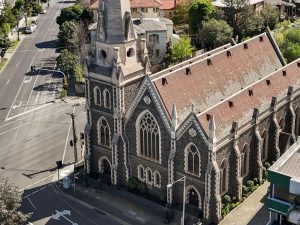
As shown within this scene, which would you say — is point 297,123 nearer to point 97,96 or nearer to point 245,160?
point 245,160

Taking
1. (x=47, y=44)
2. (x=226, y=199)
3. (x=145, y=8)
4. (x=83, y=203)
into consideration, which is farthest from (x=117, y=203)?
(x=47, y=44)

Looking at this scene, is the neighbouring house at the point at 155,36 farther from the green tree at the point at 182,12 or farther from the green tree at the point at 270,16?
the green tree at the point at 270,16

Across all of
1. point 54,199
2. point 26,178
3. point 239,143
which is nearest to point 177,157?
point 239,143

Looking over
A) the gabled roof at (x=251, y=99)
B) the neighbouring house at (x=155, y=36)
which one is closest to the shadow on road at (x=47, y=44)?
the neighbouring house at (x=155, y=36)

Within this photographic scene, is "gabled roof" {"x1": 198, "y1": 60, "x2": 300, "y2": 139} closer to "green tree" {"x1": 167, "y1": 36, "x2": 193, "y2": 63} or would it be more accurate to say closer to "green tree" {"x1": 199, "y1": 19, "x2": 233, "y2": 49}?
"green tree" {"x1": 167, "y1": 36, "x2": 193, "y2": 63}

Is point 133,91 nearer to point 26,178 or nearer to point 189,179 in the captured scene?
point 189,179

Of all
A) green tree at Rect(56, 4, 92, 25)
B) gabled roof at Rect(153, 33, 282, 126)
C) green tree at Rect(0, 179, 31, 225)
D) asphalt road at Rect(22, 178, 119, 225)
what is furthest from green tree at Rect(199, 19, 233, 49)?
green tree at Rect(0, 179, 31, 225)

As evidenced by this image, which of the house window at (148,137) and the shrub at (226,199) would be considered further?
the house window at (148,137)
